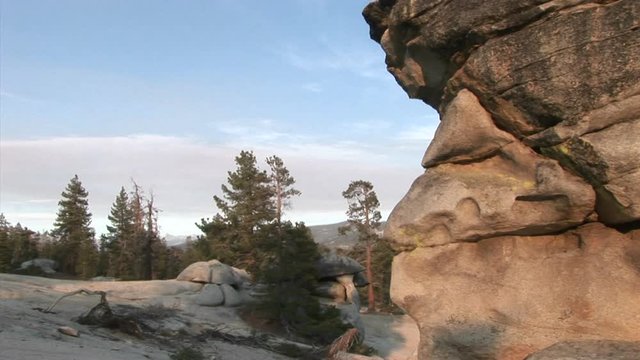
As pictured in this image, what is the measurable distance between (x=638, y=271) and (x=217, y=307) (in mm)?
22485

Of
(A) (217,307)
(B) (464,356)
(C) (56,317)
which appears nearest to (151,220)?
(A) (217,307)

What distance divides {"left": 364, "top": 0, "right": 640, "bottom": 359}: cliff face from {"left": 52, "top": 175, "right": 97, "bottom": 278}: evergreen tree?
4459 cm

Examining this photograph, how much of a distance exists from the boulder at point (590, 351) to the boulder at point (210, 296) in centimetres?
2107

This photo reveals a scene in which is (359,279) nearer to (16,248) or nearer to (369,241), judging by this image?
(369,241)

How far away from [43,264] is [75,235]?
35.4 feet

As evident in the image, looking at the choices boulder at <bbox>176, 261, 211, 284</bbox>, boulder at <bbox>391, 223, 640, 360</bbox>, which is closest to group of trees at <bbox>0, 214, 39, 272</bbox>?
boulder at <bbox>176, 261, 211, 284</bbox>

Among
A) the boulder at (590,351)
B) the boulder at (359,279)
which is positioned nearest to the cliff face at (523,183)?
the boulder at (590,351)

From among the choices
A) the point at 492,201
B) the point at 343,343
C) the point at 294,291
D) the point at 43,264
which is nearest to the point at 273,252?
the point at 294,291

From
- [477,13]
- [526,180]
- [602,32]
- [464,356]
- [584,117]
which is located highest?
[477,13]

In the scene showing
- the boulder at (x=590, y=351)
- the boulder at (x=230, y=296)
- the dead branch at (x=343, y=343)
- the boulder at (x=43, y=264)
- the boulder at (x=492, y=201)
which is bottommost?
the dead branch at (x=343, y=343)

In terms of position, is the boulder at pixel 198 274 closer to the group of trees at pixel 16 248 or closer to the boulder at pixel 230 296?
the boulder at pixel 230 296

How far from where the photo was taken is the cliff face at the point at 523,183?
790cm

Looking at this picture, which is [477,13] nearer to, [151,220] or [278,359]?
[278,359]

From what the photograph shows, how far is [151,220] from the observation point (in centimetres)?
4347
